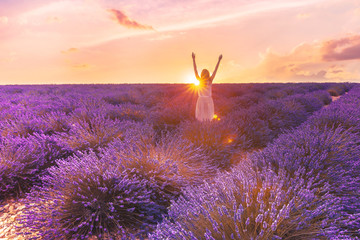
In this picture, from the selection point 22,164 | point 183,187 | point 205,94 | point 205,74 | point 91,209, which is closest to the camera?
point 91,209

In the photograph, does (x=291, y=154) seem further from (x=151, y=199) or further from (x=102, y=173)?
(x=102, y=173)

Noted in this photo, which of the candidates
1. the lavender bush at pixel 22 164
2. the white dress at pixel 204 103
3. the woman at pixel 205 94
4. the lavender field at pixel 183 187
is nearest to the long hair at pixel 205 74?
the woman at pixel 205 94

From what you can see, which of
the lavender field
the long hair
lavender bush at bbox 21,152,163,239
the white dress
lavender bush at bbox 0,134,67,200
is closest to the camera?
the lavender field

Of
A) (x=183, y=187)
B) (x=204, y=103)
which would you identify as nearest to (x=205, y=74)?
(x=204, y=103)

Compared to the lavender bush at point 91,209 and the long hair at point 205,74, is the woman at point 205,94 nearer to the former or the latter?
the long hair at point 205,74

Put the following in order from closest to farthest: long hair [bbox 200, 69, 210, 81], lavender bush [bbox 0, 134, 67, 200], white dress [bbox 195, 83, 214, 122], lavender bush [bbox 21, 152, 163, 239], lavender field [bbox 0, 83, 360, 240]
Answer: lavender field [bbox 0, 83, 360, 240], lavender bush [bbox 21, 152, 163, 239], lavender bush [bbox 0, 134, 67, 200], long hair [bbox 200, 69, 210, 81], white dress [bbox 195, 83, 214, 122]

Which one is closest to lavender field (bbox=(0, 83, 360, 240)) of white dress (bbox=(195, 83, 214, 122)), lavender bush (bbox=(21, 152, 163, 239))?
lavender bush (bbox=(21, 152, 163, 239))

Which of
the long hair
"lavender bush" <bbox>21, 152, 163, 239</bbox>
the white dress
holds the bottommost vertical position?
"lavender bush" <bbox>21, 152, 163, 239</bbox>

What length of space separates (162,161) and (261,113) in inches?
182

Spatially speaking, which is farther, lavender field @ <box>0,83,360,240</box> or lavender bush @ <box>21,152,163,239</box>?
lavender bush @ <box>21,152,163,239</box>

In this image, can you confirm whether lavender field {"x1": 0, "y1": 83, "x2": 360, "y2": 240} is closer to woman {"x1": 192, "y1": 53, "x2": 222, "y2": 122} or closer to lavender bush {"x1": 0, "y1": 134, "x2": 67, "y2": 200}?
lavender bush {"x1": 0, "y1": 134, "x2": 67, "y2": 200}

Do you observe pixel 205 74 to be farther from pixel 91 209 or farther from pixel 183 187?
pixel 91 209

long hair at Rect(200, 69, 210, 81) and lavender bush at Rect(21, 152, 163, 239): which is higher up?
long hair at Rect(200, 69, 210, 81)

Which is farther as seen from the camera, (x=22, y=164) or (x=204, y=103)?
(x=204, y=103)
